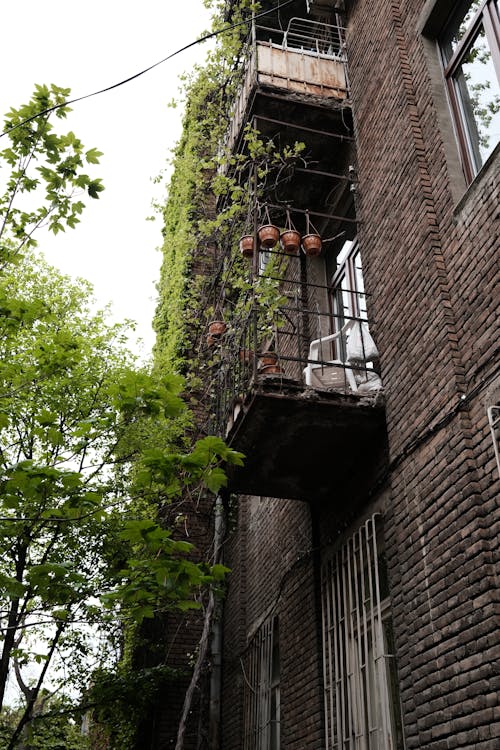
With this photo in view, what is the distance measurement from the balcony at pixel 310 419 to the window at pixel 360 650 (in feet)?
2.47

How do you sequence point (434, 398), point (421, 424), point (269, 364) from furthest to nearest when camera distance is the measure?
point (269, 364)
point (421, 424)
point (434, 398)

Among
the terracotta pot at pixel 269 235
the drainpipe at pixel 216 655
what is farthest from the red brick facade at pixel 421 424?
the drainpipe at pixel 216 655

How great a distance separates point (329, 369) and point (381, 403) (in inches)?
53.3

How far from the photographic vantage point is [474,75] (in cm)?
708

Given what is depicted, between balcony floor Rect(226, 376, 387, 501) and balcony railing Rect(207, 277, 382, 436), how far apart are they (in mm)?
97

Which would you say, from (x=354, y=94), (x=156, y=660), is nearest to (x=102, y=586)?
(x=156, y=660)

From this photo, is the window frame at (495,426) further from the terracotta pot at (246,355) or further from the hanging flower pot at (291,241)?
the hanging flower pot at (291,241)

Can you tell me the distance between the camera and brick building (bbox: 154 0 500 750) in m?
5.45

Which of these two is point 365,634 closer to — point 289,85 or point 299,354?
point 299,354

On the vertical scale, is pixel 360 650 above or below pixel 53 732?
below

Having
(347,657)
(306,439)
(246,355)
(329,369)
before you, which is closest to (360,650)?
(347,657)

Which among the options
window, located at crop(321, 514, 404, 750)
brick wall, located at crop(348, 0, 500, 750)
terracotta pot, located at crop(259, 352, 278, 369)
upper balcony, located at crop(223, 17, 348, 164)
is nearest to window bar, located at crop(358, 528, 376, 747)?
window, located at crop(321, 514, 404, 750)

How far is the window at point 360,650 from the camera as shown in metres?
6.28

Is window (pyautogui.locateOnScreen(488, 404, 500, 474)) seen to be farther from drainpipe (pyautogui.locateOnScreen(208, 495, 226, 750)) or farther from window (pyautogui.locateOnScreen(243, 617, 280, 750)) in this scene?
drainpipe (pyautogui.locateOnScreen(208, 495, 226, 750))
